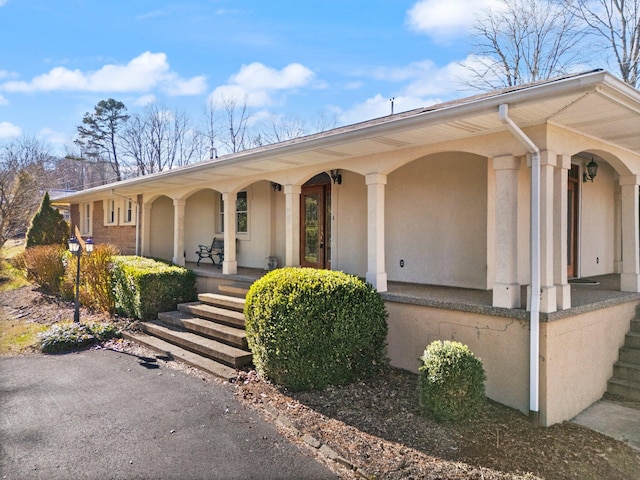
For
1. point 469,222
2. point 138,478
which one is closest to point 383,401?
point 138,478

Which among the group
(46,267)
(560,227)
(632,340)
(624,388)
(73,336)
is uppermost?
(560,227)

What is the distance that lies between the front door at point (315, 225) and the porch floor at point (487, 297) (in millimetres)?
2164

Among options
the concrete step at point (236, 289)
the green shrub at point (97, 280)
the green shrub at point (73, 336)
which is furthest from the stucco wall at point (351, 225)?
the green shrub at point (97, 280)

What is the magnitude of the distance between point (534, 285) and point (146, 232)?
1140 cm

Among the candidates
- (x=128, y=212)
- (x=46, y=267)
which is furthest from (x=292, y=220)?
(x=46, y=267)

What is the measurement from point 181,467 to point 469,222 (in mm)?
5299

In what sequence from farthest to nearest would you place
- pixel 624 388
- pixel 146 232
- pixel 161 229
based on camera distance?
1. pixel 161 229
2. pixel 146 232
3. pixel 624 388

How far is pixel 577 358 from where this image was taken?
498 cm

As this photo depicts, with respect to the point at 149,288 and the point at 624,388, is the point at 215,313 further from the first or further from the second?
the point at 624,388

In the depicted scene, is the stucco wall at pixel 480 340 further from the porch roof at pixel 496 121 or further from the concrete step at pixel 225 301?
the concrete step at pixel 225 301

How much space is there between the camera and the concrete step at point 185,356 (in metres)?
5.61

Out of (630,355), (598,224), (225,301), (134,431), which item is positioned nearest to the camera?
(134,431)

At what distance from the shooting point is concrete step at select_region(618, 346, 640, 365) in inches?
225

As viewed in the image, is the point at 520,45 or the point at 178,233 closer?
the point at 178,233
